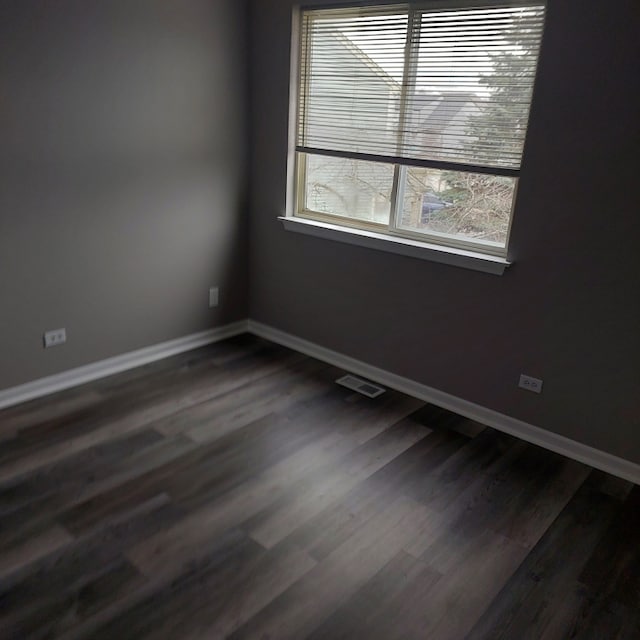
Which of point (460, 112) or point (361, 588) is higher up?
point (460, 112)

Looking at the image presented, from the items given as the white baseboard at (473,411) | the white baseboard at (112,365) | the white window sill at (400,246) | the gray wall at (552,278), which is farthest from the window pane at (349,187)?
the white baseboard at (112,365)

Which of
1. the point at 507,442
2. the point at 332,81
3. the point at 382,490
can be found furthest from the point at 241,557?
the point at 332,81

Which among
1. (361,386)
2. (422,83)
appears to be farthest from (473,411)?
(422,83)

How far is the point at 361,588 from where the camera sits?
2.07 meters

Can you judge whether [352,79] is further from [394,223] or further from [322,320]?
Answer: [322,320]

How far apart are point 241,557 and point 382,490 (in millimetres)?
722

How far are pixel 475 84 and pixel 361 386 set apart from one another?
1.75 m

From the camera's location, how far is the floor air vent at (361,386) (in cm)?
346

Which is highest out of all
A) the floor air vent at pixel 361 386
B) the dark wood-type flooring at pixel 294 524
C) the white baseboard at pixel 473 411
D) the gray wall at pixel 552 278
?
the gray wall at pixel 552 278

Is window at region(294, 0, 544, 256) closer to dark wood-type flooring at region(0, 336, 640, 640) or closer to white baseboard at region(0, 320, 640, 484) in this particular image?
white baseboard at region(0, 320, 640, 484)

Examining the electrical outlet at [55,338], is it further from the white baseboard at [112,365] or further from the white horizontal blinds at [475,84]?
the white horizontal blinds at [475,84]

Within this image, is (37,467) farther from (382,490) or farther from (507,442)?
(507,442)

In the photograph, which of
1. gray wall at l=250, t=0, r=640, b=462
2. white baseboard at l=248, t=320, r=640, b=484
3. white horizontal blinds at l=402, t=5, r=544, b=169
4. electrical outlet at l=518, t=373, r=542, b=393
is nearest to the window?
white horizontal blinds at l=402, t=5, r=544, b=169

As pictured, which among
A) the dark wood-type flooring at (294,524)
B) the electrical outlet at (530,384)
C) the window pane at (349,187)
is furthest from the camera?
the window pane at (349,187)
